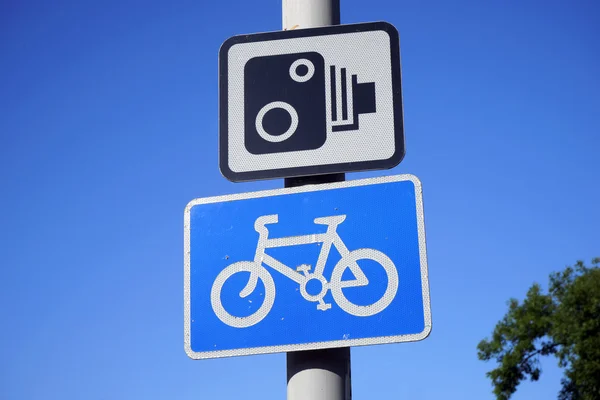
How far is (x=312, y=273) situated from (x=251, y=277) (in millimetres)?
185

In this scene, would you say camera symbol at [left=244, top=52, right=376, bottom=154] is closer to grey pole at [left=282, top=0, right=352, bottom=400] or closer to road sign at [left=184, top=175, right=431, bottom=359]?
A: road sign at [left=184, top=175, right=431, bottom=359]

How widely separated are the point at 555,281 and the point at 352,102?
27.6m

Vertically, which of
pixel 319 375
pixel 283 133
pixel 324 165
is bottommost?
pixel 319 375

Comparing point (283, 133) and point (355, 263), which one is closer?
point (355, 263)

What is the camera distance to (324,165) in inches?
101

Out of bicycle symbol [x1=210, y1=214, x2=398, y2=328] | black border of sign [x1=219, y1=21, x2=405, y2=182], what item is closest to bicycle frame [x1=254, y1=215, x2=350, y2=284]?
bicycle symbol [x1=210, y1=214, x2=398, y2=328]

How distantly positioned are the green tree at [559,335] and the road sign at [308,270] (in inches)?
970

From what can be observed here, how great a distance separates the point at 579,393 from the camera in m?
25.7

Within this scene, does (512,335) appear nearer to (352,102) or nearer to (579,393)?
(579,393)

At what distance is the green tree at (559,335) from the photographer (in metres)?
25.5

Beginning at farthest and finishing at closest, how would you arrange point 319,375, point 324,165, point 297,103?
point 297,103 < point 324,165 < point 319,375

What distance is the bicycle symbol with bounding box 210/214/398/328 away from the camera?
2348 mm

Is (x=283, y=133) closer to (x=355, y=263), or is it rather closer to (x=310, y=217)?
(x=310, y=217)

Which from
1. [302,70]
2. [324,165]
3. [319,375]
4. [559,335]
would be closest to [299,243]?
[324,165]
